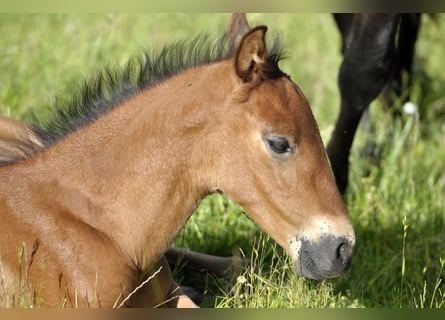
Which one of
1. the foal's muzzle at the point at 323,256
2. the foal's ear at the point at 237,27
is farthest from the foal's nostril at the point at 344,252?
the foal's ear at the point at 237,27

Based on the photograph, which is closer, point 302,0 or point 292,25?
point 302,0

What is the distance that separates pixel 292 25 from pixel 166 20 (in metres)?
1.45

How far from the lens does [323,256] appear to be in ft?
12.6

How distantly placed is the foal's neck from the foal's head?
12cm

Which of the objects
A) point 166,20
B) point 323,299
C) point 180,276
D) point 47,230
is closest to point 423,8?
point 47,230

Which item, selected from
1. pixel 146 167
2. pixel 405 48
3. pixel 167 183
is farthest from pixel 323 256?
pixel 405 48

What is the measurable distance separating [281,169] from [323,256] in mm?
402

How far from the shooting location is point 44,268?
3902 mm

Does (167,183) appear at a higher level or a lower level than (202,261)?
higher

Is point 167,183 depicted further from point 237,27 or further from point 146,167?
point 237,27

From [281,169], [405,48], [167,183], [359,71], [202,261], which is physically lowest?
[202,261]

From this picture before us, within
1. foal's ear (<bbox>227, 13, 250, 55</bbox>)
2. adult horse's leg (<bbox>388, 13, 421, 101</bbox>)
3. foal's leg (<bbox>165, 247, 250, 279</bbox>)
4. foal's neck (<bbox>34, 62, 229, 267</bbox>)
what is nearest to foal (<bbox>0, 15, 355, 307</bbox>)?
foal's neck (<bbox>34, 62, 229, 267</bbox>)

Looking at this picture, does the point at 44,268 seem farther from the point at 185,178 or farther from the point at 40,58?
the point at 40,58

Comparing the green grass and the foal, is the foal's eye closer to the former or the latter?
the foal
